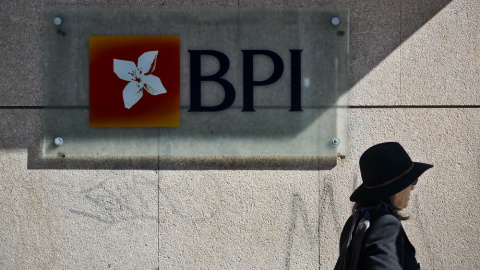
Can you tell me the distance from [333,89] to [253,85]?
0.66m

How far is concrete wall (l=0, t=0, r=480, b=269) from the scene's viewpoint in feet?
17.9

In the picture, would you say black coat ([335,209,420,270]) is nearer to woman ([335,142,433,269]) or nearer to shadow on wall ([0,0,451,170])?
woman ([335,142,433,269])

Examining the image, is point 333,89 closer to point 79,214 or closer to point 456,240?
point 456,240

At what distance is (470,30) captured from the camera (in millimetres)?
5477

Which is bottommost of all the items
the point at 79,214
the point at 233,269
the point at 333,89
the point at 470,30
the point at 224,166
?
the point at 233,269

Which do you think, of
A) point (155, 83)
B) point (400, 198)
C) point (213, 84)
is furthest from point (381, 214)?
point (155, 83)

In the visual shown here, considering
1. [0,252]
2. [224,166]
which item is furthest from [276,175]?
[0,252]

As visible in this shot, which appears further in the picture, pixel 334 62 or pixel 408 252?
pixel 334 62

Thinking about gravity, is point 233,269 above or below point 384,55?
below

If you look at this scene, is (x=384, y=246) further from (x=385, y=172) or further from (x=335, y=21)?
(x=335, y=21)

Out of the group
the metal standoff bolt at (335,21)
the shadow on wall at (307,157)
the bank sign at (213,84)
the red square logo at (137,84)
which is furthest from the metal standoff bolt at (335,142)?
the red square logo at (137,84)

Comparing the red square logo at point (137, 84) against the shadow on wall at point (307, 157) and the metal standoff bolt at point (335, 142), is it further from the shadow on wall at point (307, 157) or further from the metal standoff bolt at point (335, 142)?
the metal standoff bolt at point (335, 142)

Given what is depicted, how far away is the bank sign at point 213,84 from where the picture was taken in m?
5.47

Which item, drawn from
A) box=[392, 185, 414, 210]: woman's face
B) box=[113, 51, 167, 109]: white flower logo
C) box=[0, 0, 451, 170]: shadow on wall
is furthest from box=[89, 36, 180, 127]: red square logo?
box=[392, 185, 414, 210]: woman's face
